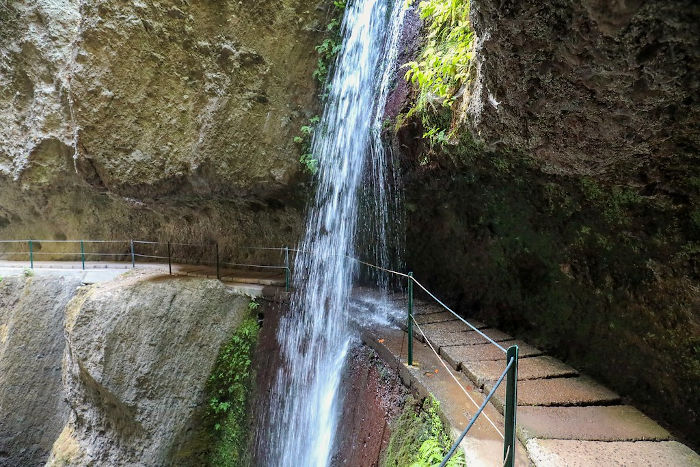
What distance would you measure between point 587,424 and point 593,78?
230 cm

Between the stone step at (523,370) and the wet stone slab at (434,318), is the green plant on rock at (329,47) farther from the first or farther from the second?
the stone step at (523,370)

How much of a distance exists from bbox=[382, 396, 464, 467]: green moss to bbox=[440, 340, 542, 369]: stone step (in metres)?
0.55

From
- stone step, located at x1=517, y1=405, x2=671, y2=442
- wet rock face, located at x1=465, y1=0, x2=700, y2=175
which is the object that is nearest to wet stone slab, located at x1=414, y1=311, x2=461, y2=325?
stone step, located at x1=517, y1=405, x2=671, y2=442

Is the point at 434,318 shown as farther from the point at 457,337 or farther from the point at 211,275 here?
the point at 211,275

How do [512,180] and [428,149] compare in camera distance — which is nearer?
[512,180]

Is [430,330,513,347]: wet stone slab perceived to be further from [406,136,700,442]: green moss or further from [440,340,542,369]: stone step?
[406,136,700,442]: green moss

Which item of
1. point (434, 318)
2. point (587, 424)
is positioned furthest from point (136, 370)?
point (587, 424)

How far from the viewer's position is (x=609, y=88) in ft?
6.52

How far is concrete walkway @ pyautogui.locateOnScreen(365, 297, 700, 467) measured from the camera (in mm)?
2305

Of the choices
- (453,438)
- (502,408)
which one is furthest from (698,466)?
(453,438)

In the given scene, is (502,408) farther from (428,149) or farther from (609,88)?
(428,149)

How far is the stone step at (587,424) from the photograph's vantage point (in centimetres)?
249

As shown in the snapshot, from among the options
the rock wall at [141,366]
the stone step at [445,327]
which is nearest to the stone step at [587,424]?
the stone step at [445,327]

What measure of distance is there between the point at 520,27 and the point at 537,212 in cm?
231
